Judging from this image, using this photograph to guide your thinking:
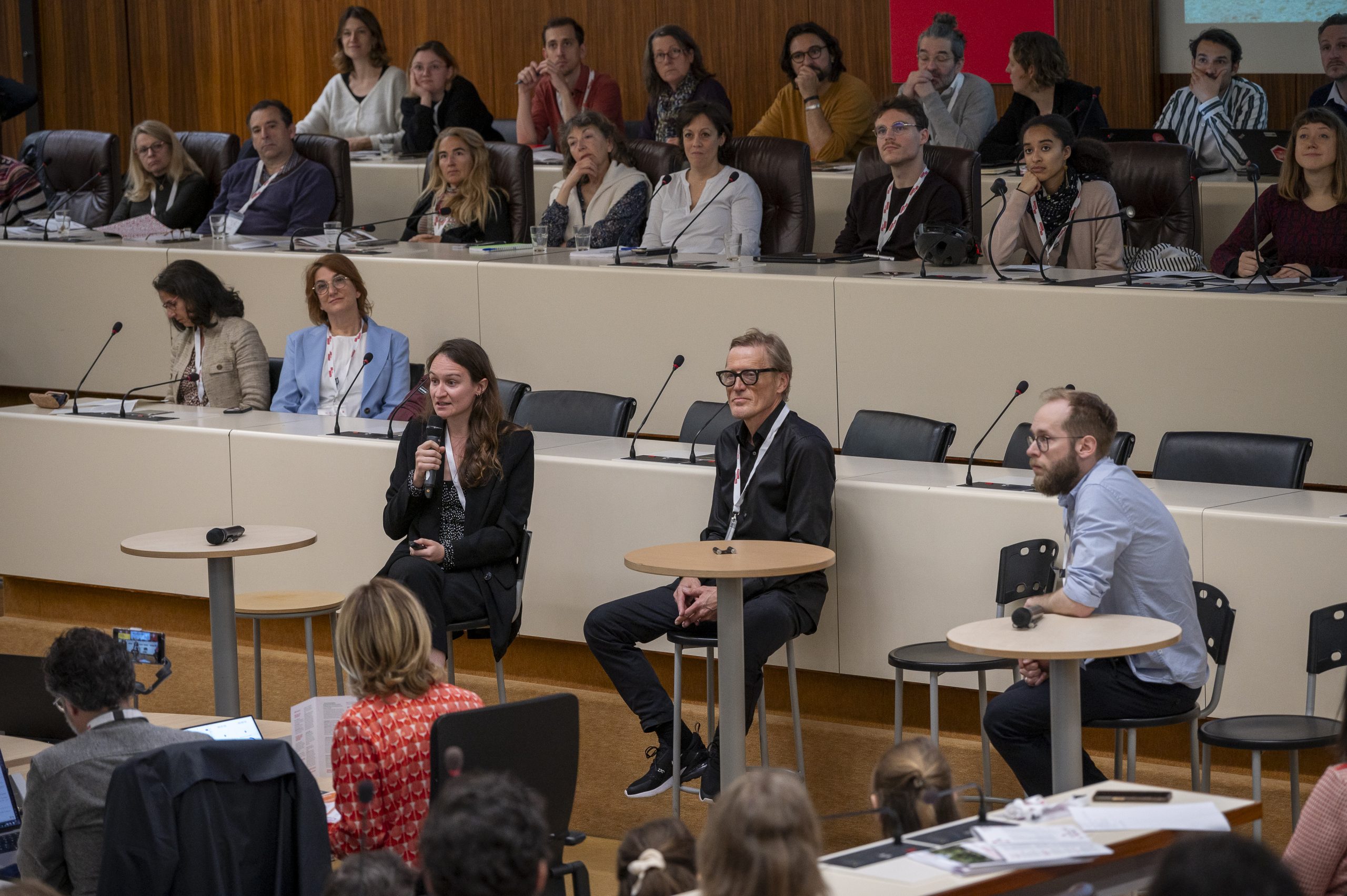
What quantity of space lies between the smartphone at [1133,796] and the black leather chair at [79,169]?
635 cm

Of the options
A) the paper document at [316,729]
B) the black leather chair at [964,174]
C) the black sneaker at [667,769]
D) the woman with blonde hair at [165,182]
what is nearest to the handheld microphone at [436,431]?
the black sneaker at [667,769]

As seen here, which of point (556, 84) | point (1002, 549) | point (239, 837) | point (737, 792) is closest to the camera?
point (737, 792)

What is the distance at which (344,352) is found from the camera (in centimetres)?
545

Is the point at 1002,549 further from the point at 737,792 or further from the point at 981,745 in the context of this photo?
the point at 737,792

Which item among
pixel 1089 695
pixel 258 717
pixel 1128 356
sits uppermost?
pixel 1128 356

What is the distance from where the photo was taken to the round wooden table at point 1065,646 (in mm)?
2992

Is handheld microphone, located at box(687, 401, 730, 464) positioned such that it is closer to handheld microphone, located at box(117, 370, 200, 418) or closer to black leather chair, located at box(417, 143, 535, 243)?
handheld microphone, located at box(117, 370, 200, 418)

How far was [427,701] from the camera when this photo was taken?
9.58ft

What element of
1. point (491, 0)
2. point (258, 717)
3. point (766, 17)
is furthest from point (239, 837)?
point (491, 0)

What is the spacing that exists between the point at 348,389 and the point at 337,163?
2.22m

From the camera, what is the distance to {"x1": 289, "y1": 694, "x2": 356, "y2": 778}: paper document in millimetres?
3270

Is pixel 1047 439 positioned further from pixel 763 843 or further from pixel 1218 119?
pixel 1218 119

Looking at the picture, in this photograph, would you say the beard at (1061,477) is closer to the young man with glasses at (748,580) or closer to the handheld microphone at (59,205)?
the young man with glasses at (748,580)

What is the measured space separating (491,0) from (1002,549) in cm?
673
